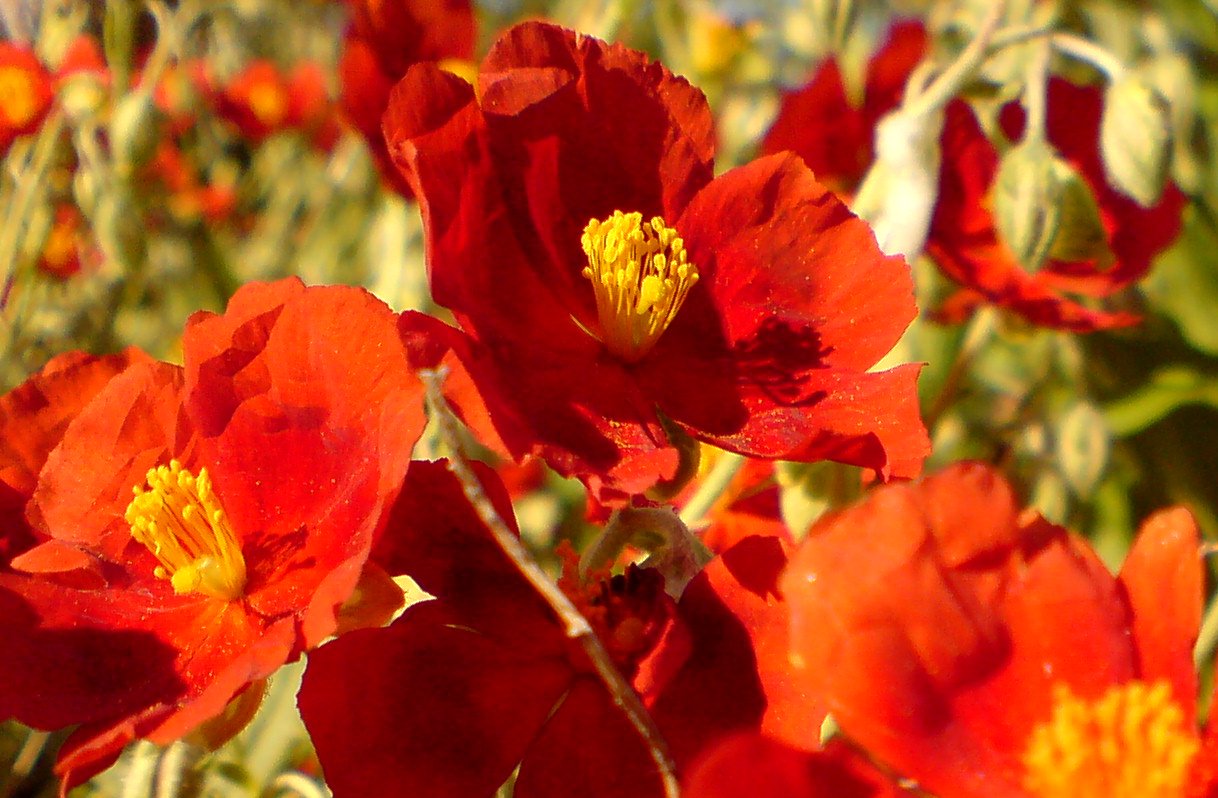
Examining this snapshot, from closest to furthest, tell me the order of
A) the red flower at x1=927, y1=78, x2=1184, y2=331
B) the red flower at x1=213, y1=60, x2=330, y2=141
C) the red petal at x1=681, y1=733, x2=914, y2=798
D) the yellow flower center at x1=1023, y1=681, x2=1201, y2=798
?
the red petal at x1=681, y1=733, x2=914, y2=798 < the yellow flower center at x1=1023, y1=681, x2=1201, y2=798 < the red flower at x1=927, y1=78, x2=1184, y2=331 < the red flower at x1=213, y1=60, x2=330, y2=141

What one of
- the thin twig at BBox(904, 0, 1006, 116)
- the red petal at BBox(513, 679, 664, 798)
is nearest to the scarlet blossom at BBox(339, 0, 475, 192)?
the thin twig at BBox(904, 0, 1006, 116)

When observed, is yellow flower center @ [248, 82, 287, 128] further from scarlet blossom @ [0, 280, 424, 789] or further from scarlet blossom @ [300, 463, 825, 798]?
scarlet blossom @ [300, 463, 825, 798]

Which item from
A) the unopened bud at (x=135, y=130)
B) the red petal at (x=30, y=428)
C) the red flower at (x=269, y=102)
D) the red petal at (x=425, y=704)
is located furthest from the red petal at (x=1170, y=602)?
the red flower at (x=269, y=102)

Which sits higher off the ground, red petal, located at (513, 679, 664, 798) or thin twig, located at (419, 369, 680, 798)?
thin twig, located at (419, 369, 680, 798)

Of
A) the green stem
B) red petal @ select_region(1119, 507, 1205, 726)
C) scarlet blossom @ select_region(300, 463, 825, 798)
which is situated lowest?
the green stem

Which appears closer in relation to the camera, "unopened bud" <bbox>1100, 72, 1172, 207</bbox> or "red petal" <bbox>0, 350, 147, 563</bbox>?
"red petal" <bbox>0, 350, 147, 563</bbox>

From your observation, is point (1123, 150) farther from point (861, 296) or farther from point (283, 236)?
point (283, 236)

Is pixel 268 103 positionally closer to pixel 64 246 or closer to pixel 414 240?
pixel 64 246

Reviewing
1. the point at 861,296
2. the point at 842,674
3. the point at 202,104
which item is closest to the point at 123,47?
the point at 202,104
